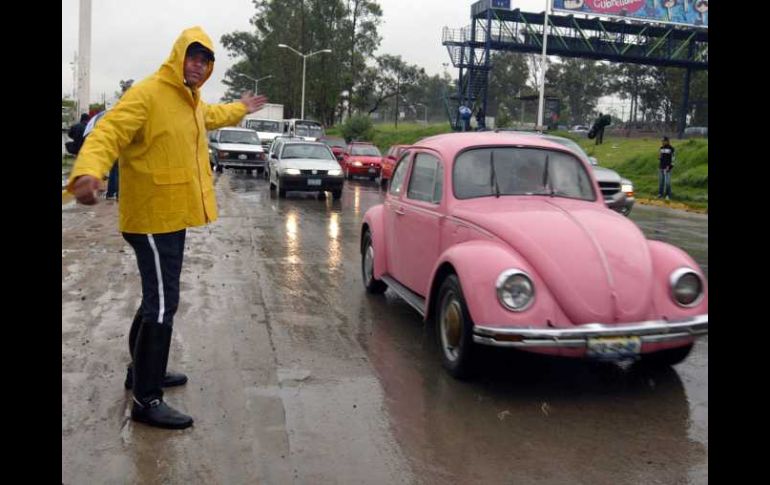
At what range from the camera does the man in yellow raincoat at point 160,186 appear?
167 inches

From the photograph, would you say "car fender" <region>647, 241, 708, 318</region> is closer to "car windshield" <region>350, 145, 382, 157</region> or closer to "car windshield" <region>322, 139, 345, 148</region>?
"car windshield" <region>350, 145, 382, 157</region>

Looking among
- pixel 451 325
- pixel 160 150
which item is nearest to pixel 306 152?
pixel 451 325

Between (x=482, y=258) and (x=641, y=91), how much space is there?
263 ft

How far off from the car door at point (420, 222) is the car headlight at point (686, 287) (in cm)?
184

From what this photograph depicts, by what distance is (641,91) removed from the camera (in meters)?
78.9

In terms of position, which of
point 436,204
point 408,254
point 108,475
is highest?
point 436,204

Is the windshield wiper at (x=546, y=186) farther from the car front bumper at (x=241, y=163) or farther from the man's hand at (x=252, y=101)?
the car front bumper at (x=241, y=163)

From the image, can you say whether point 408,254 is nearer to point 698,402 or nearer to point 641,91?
point 698,402

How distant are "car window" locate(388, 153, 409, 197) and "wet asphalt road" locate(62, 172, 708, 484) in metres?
1.18

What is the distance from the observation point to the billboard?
4822 cm

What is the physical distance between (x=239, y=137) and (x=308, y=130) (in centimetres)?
1409

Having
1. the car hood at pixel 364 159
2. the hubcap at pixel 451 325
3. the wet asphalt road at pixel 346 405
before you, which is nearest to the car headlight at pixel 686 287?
the wet asphalt road at pixel 346 405

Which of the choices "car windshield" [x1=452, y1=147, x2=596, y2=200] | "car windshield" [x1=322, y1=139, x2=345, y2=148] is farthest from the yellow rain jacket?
"car windshield" [x1=322, y1=139, x2=345, y2=148]
